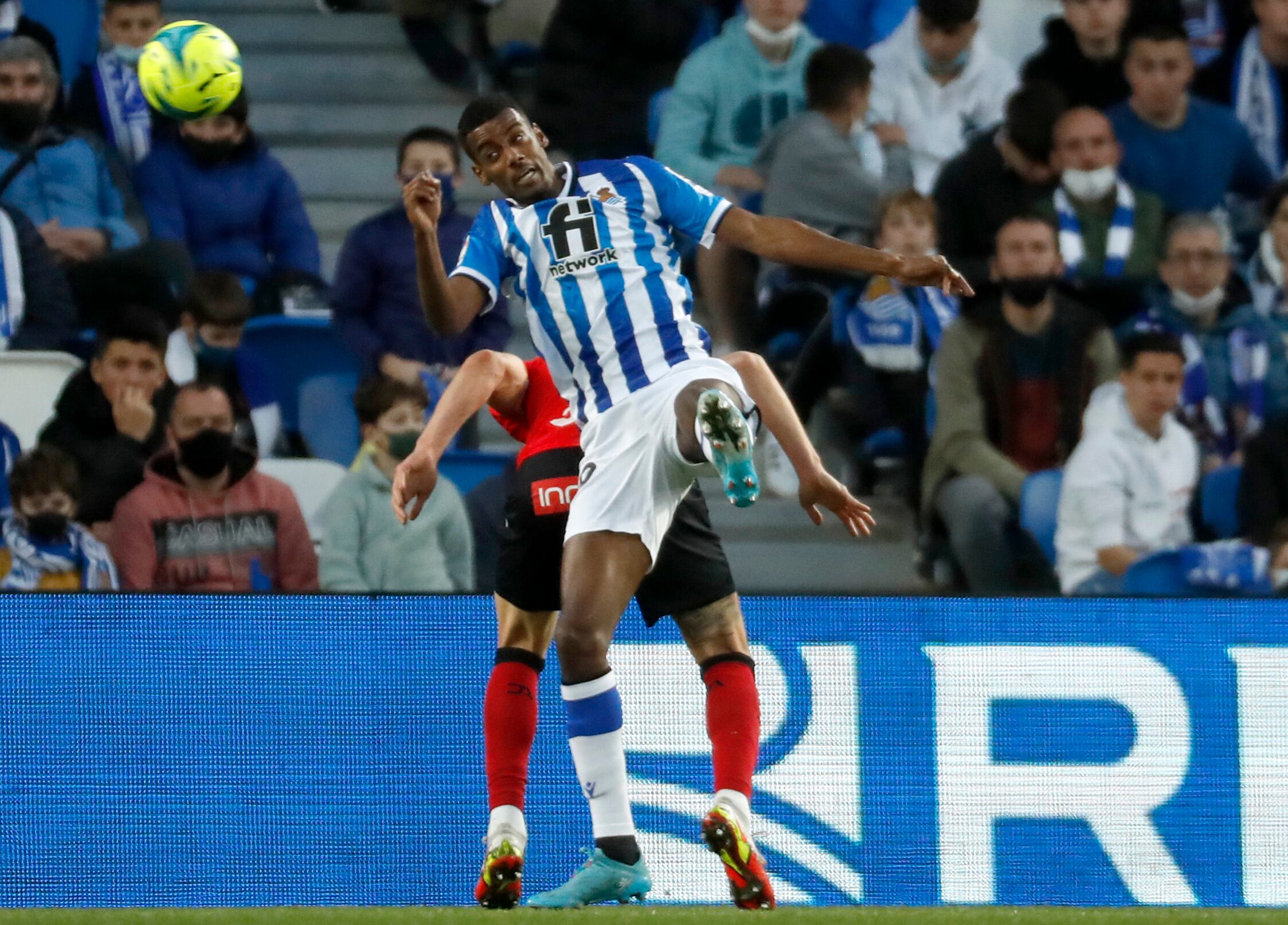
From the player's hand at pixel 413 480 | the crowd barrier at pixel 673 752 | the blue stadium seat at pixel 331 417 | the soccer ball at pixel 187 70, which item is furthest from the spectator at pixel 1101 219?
the player's hand at pixel 413 480

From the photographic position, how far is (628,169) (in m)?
3.93

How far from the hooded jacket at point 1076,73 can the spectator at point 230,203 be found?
9.51ft

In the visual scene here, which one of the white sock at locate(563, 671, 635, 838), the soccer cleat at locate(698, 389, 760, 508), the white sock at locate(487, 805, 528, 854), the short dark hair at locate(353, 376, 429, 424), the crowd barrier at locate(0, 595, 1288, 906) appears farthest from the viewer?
the short dark hair at locate(353, 376, 429, 424)

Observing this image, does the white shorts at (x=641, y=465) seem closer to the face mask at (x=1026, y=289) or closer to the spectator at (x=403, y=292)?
the spectator at (x=403, y=292)

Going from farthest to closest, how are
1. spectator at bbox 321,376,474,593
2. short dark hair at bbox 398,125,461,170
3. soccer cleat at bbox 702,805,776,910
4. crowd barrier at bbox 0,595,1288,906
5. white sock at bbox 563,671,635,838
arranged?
short dark hair at bbox 398,125,461,170, spectator at bbox 321,376,474,593, crowd barrier at bbox 0,595,1288,906, white sock at bbox 563,671,635,838, soccer cleat at bbox 702,805,776,910

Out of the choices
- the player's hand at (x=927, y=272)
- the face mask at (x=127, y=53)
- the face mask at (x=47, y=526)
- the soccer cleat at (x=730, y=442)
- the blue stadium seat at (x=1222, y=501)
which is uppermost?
the face mask at (x=127, y=53)

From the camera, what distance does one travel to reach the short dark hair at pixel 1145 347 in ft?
20.5

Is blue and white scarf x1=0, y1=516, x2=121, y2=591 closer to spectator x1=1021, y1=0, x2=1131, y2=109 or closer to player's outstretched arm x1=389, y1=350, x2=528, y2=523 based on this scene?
player's outstretched arm x1=389, y1=350, x2=528, y2=523

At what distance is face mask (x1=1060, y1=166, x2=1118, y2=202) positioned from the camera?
6.60 metres

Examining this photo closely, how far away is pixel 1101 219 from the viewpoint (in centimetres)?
659

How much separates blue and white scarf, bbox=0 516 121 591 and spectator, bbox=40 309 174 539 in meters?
0.05

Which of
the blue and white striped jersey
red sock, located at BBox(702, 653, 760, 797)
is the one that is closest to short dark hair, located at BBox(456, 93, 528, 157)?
the blue and white striped jersey

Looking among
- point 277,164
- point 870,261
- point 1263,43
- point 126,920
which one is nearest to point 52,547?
point 277,164

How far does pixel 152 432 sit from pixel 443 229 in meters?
1.32
